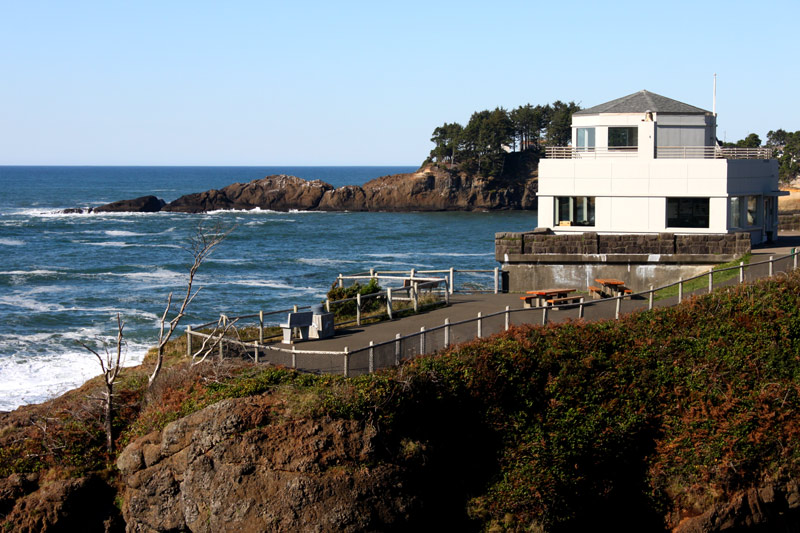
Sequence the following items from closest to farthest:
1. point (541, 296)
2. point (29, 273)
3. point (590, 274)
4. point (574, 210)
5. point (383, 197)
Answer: point (541, 296)
point (590, 274)
point (574, 210)
point (29, 273)
point (383, 197)

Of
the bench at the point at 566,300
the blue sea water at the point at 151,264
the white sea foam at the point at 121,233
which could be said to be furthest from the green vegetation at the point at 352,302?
the white sea foam at the point at 121,233

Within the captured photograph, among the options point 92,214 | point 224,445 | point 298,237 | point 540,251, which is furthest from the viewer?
point 92,214

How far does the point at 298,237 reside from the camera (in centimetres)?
8406

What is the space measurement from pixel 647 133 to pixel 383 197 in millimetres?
89998

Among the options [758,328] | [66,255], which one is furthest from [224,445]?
[66,255]

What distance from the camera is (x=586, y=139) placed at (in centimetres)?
3173

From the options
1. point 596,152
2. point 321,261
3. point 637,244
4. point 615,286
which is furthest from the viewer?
point 321,261

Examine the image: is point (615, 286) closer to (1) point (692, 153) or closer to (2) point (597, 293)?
(2) point (597, 293)

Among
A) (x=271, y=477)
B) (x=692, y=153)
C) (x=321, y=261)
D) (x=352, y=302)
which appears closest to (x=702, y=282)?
(x=692, y=153)

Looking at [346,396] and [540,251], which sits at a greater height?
[540,251]

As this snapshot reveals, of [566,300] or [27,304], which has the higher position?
[566,300]

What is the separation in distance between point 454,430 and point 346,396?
8.28 feet

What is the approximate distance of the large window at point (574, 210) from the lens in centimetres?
3033

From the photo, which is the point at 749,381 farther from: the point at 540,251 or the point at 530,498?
the point at 540,251
